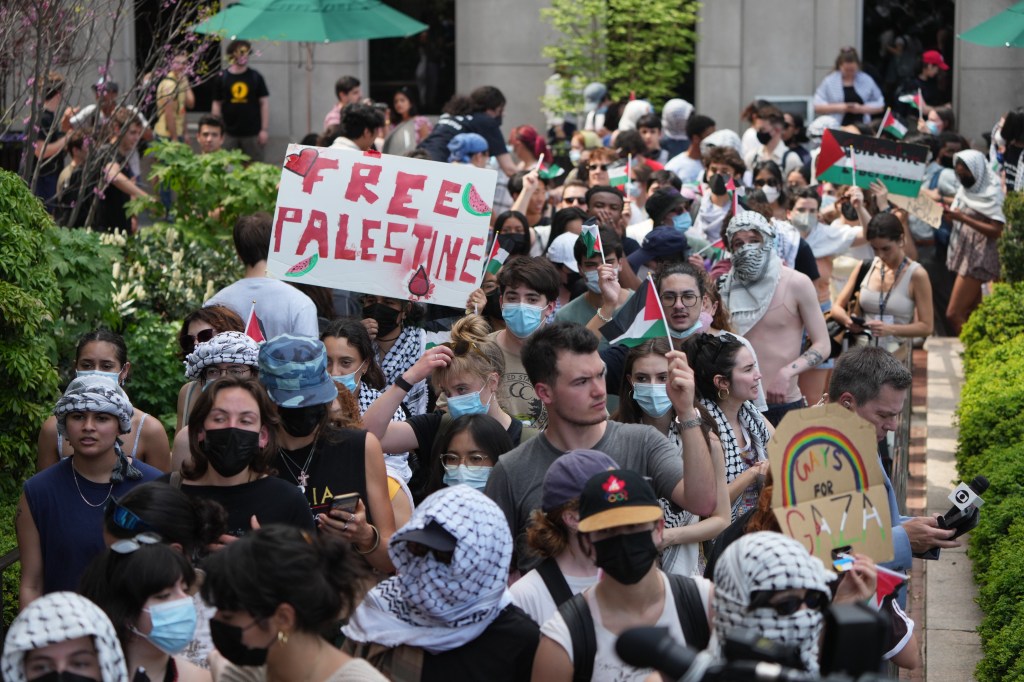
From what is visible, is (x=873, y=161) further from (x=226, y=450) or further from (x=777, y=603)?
(x=777, y=603)

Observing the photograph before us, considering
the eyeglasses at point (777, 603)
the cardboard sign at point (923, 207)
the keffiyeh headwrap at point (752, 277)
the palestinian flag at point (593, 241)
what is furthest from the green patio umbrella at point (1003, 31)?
the eyeglasses at point (777, 603)

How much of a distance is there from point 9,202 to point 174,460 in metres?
3.04

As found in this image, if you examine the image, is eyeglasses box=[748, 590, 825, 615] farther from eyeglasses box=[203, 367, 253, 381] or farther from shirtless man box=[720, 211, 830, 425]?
shirtless man box=[720, 211, 830, 425]

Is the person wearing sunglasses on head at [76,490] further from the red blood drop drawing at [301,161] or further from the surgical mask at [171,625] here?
the red blood drop drawing at [301,161]

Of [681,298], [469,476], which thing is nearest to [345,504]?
[469,476]

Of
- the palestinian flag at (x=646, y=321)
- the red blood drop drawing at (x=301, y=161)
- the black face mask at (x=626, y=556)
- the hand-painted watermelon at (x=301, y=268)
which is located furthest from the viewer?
the red blood drop drawing at (x=301, y=161)

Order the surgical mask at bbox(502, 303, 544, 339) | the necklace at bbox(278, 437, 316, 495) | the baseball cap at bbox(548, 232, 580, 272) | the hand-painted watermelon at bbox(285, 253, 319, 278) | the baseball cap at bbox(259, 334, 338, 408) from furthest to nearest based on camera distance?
the baseball cap at bbox(548, 232, 580, 272), the hand-painted watermelon at bbox(285, 253, 319, 278), the surgical mask at bbox(502, 303, 544, 339), the baseball cap at bbox(259, 334, 338, 408), the necklace at bbox(278, 437, 316, 495)

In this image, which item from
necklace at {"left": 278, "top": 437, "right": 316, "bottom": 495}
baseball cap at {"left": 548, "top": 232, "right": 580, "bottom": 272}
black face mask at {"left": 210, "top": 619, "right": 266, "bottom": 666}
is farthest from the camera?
baseball cap at {"left": 548, "top": 232, "right": 580, "bottom": 272}

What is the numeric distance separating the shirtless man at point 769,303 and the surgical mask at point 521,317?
172cm

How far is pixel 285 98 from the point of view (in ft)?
72.4

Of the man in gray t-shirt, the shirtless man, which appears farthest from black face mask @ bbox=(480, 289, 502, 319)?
the man in gray t-shirt

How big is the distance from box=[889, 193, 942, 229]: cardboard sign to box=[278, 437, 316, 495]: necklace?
7544mm

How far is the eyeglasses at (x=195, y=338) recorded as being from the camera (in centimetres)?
669

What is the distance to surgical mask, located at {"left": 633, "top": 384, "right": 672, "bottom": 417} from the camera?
602 centimetres
